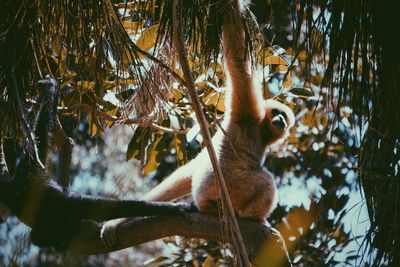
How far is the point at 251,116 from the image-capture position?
524 cm

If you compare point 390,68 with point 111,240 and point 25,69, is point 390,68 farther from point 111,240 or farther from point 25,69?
point 111,240

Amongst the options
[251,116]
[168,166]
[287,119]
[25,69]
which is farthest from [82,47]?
[168,166]

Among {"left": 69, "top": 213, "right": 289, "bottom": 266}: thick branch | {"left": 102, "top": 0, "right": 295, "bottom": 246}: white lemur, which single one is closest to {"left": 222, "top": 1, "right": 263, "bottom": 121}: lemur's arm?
{"left": 102, "top": 0, "right": 295, "bottom": 246}: white lemur

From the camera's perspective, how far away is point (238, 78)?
454 cm

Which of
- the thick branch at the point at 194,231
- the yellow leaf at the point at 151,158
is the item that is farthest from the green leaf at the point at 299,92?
the yellow leaf at the point at 151,158

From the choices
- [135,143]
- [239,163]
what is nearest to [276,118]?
[239,163]

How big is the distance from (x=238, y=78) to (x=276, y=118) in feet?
3.39

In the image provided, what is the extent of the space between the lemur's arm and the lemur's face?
0.19 metres

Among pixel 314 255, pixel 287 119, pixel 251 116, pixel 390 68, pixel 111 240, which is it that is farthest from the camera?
pixel 314 255

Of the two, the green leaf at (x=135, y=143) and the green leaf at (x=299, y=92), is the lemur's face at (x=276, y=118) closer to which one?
the green leaf at (x=299, y=92)

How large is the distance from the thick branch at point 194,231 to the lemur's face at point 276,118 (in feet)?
5.28

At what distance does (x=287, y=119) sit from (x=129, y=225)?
7.83 feet

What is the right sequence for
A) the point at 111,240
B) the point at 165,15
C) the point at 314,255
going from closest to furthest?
the point at 165,15, the point at 111,240, the point at 314,255

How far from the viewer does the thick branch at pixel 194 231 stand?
3.81 metres
